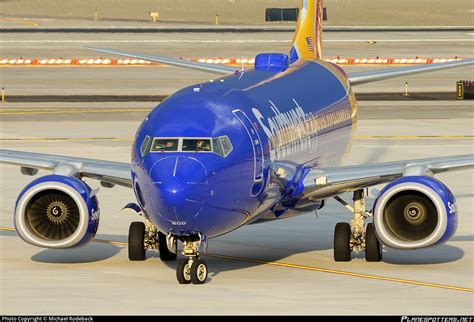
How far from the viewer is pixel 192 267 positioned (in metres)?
29.4

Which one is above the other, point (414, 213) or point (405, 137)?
point (405, 137)

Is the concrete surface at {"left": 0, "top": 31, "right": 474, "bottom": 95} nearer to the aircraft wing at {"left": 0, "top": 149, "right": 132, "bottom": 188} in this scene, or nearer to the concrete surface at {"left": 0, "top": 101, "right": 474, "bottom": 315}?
the concrete surface at {"left": 0, "top": 101, "right": 474, "bottom": 315}

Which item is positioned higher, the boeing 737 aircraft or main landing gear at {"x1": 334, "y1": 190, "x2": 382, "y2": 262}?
the boeing 737 aircraft

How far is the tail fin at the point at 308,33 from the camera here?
147 ft

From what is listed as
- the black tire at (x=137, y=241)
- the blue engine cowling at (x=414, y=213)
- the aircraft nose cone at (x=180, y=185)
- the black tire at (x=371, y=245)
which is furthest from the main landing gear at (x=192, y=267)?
the black tire at (x=371, y=245)

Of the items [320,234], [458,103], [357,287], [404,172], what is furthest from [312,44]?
[458,103]

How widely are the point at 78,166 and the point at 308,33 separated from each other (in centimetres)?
1468

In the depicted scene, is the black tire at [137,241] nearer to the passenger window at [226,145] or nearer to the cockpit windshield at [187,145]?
the cockpit windshield at [187,145]

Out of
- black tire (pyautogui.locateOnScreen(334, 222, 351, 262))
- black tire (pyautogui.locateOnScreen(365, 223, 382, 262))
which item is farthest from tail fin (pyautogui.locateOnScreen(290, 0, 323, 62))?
black tire (pyautogui.locateOnScreen(365, 223, 382, 262))

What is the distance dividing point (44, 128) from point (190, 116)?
38.9m

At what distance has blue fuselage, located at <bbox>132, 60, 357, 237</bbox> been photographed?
27484 millimetres

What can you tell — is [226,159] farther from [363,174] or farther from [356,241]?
[356,241]

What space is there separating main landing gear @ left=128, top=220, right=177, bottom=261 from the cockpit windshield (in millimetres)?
5141

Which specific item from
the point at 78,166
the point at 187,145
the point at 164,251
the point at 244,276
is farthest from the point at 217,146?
the point at 78,166
